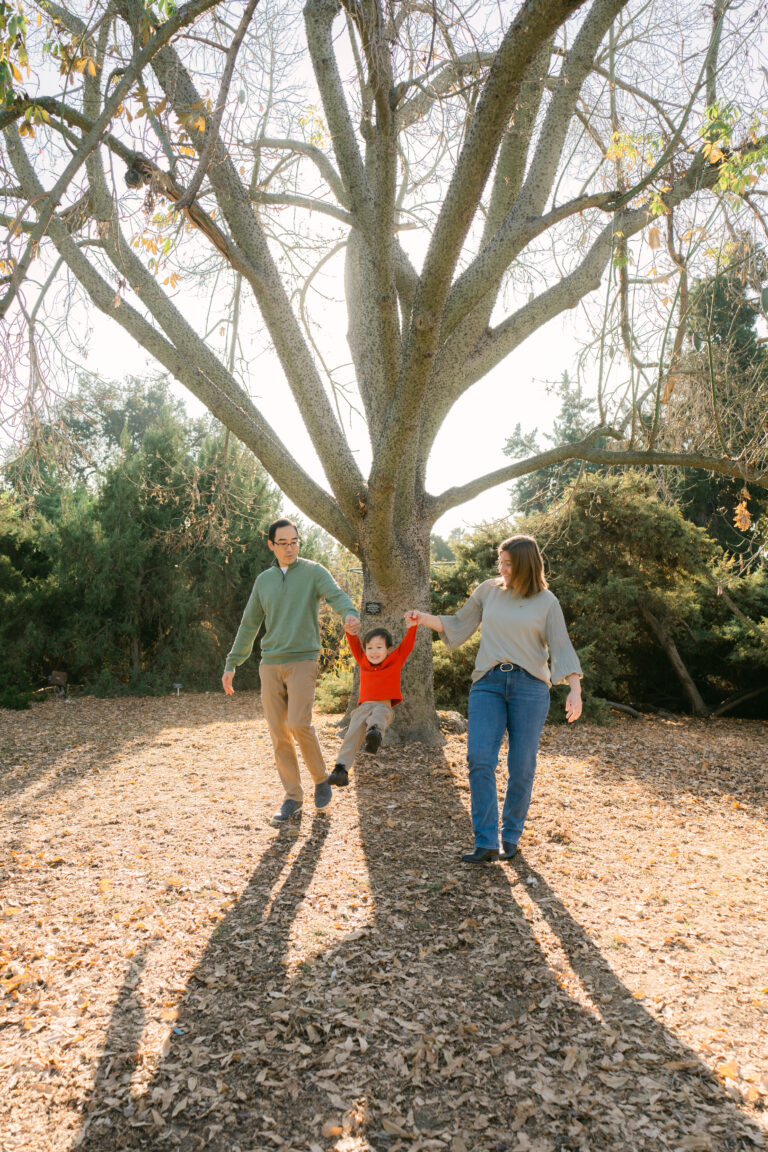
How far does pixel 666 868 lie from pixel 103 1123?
3344 millimetres

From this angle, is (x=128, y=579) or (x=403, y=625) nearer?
(x=403, y=625)

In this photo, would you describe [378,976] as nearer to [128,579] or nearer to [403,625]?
[403,625]

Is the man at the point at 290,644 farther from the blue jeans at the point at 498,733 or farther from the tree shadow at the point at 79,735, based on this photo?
the tree shadow at the point at 79,735

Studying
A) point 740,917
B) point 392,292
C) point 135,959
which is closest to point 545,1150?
point 135,959

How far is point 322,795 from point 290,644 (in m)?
1.11

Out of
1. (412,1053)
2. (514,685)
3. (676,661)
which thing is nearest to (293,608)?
(514,685)

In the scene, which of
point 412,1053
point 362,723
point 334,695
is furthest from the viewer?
point 334,695

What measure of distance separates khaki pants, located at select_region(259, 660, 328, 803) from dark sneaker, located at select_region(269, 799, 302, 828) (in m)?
0.07

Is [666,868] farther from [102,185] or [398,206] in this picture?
[398,206]

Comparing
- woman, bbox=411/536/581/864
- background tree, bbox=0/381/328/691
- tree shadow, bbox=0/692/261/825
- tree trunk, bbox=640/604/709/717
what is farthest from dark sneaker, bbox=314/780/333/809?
background tree, bbox=0/381/328/691

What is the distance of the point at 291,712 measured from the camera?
4.75 meters

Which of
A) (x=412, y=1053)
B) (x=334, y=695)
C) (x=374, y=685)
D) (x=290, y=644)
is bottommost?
(x=412, y=1053)

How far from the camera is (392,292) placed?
6020 millimetres

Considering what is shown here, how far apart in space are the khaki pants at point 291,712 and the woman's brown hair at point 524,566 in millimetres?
1405
